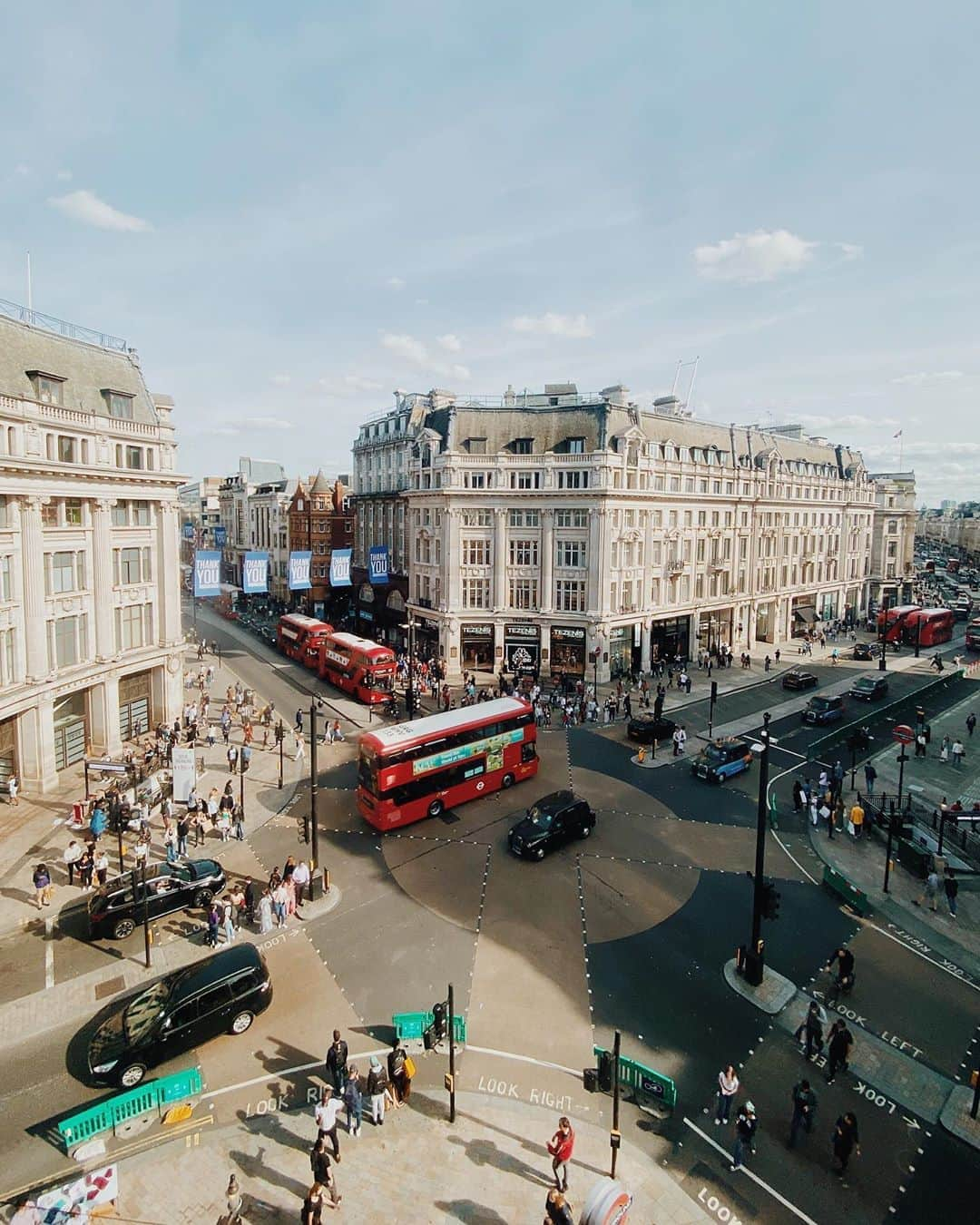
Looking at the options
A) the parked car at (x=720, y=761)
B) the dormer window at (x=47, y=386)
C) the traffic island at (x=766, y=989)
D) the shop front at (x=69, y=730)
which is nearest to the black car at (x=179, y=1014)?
the traffic island at (x=766, y=989)

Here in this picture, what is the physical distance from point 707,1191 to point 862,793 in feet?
77.7

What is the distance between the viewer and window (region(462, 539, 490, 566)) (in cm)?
5369

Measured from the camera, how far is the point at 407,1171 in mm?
13133

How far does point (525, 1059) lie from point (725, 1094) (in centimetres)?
458

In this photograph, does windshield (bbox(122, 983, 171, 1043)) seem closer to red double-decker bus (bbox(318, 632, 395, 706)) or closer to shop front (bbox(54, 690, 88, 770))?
shop front (bbox(54, 690, 88, 770))

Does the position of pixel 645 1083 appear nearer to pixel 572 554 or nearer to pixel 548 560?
pixel 572 554

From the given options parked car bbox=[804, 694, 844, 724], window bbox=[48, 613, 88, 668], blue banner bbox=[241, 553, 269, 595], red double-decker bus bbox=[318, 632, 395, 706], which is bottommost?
parked car bbox=[804, 694, 844, 724]

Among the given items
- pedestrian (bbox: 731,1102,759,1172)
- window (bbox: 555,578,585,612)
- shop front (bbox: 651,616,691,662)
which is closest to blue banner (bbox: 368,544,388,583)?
window (bbox: 555,578,585,612)

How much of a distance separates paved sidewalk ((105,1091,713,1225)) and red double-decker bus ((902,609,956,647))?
6533 centimetres

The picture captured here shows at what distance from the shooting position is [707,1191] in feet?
41.9

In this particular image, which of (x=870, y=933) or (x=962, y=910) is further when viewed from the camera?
(x=962, y=910)

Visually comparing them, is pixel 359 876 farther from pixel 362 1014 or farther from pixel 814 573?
pixel 814 573

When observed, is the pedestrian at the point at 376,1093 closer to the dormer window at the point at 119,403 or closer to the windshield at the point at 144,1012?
the windshield at the point at 144,1012

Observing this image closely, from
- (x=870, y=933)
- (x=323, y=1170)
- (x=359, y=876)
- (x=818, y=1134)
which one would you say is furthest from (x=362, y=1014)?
→ (x=870, y=933)
